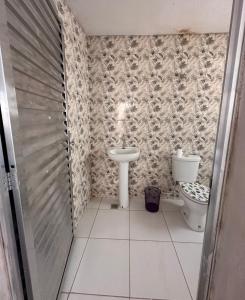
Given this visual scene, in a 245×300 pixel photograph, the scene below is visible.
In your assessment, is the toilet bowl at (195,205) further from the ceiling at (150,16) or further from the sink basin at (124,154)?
the ceiling at (150,16)

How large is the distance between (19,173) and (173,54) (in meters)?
2.35

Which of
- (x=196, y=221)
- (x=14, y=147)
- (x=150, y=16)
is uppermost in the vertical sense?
(x=150, y=16)

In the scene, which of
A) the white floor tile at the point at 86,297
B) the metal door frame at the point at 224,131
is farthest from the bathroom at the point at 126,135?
the metal door frame at the point at 224,131

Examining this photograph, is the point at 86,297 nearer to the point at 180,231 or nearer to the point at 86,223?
the point at 86,223

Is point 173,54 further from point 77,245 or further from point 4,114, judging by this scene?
point 77,245

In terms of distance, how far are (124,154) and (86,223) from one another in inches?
37.7

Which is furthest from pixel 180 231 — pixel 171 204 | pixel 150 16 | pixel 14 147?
pixel 150 16

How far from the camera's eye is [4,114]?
0.70 meters

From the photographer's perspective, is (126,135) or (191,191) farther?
(126,135)

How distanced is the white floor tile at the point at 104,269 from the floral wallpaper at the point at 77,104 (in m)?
0.42

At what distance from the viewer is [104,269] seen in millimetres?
1563

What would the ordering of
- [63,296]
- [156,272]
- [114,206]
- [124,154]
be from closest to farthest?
1. [63,296]
2. [156,272]
3. [124,154]
4. [114,206]

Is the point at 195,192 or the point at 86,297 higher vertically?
the point at 195,192

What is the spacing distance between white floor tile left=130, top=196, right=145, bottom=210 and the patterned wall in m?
0.24
